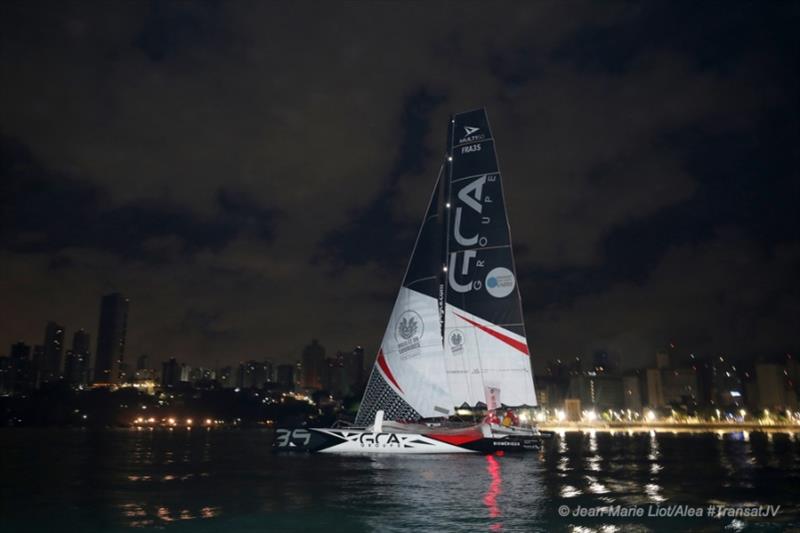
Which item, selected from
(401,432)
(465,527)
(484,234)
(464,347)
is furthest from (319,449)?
(465,527)

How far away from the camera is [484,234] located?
1860 inches

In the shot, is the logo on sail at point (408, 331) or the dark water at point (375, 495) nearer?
the dark water at point (375, 495)

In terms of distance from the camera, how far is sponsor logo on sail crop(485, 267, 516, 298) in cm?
4638

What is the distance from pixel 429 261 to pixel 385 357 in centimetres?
703

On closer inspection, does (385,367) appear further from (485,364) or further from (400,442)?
(485,364)

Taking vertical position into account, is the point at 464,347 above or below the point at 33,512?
above

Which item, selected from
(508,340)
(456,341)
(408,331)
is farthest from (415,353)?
(508,340)

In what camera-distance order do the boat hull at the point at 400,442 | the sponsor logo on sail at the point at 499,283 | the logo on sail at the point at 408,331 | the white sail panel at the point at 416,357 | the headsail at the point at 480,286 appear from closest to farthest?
the boat hull at the point at 400,442 → the white sail panel at the point at 416,357 → the logo on sail at the point at 408,331 → the headsail at the point at 480,286 → the sponsor logo on sail at the point at 499,283

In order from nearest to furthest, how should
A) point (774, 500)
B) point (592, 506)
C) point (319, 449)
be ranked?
point (592, 506), point (774, 500), point (319, 449)

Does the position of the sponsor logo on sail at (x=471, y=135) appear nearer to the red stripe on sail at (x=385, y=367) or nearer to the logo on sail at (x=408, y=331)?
the logo on sail at (x=408, y=331)

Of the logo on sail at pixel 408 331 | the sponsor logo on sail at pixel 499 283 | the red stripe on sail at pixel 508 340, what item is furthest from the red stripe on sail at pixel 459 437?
the sponsor logo on sail at pixel 499 283

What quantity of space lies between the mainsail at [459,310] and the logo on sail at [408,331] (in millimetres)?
66

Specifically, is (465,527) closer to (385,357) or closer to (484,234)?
(385,357)

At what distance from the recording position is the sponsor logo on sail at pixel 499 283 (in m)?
46.4
